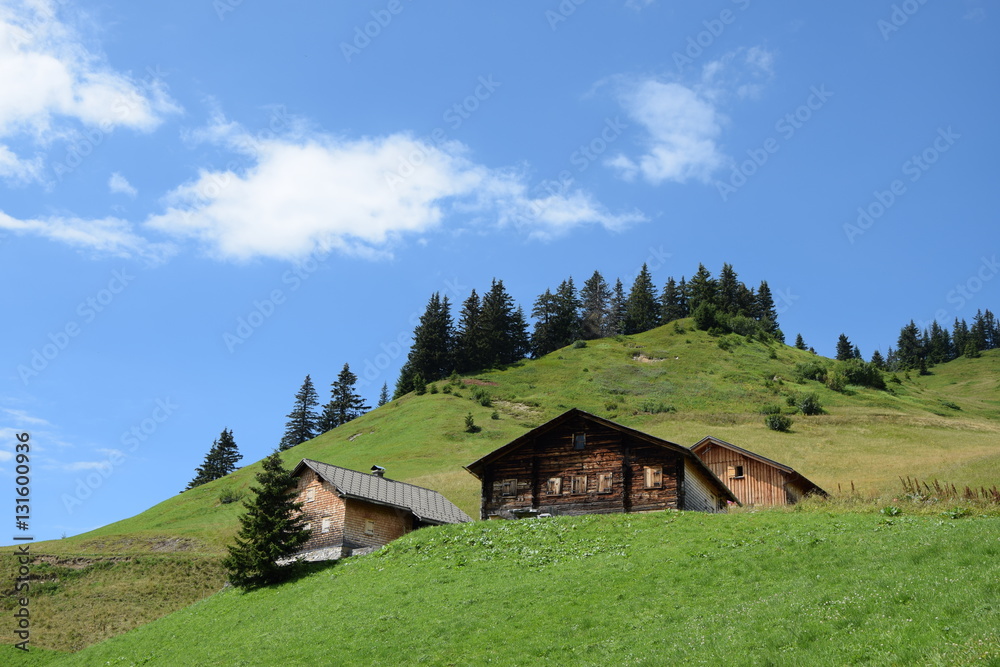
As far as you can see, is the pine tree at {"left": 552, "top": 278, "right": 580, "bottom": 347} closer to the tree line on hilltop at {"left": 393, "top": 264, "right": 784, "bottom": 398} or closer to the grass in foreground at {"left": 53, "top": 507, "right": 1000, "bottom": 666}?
the tree line on hilltop at {"left": 393, "top": 264, "right": 784, "bottom": 398}

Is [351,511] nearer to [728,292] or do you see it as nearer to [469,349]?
[469,349]

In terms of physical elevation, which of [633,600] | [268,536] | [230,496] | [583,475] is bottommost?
[633,600]

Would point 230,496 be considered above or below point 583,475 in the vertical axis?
above

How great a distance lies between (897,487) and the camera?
50.5m

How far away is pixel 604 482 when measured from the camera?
4162 cm

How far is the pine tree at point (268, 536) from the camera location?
35.9m

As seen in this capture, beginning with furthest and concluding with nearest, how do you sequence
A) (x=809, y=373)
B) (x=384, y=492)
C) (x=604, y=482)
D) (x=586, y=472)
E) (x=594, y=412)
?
1. (x=809, y=373)
2. (x=594, y=412)
3. (x=384, y=492)
4. (x=586, y=472)
5. (x=604, y=482)

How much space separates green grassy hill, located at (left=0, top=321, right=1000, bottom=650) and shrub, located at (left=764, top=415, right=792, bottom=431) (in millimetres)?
1423

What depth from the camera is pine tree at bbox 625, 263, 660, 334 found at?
150m

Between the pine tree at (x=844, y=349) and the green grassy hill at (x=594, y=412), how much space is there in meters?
32.9

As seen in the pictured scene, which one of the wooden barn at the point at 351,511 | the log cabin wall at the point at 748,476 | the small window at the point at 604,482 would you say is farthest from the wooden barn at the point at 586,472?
the log cabin wall at the point at 748,476

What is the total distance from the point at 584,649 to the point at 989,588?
9144 millimetres

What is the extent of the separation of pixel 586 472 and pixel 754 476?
50.6 feet

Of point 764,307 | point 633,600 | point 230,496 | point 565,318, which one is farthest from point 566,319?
point 633,600
